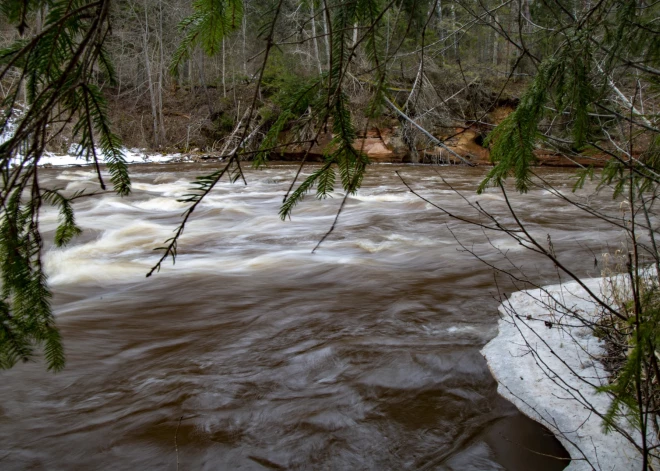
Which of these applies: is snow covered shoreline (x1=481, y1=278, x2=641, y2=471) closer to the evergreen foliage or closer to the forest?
the forest

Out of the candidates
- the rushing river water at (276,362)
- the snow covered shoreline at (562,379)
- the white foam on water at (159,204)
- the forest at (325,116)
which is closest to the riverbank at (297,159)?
the white foam on water at (159,204)

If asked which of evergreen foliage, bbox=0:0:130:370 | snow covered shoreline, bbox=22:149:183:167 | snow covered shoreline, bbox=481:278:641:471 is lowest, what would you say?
snow covered shoreline, bbox=481:278:641:471

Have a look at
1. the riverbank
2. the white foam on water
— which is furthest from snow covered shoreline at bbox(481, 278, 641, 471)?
the riverbank

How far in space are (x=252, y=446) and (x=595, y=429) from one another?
182cm

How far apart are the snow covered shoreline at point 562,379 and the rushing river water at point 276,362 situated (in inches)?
4.8

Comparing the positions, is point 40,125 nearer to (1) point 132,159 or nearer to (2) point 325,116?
(2) point 325,116

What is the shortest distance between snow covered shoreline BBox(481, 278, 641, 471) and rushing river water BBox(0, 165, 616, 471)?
12 cm

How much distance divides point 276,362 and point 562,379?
1.99m

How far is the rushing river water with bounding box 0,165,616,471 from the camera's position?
280 cm

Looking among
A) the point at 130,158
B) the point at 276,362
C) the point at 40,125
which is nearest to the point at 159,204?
the point at 276,362

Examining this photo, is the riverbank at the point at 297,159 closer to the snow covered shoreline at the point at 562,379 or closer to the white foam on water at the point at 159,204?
the white foam on water at the point at 159,204

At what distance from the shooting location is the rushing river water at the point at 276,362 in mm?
2803

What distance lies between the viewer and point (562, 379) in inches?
95.5

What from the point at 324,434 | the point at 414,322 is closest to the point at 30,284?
the point at 324,434
